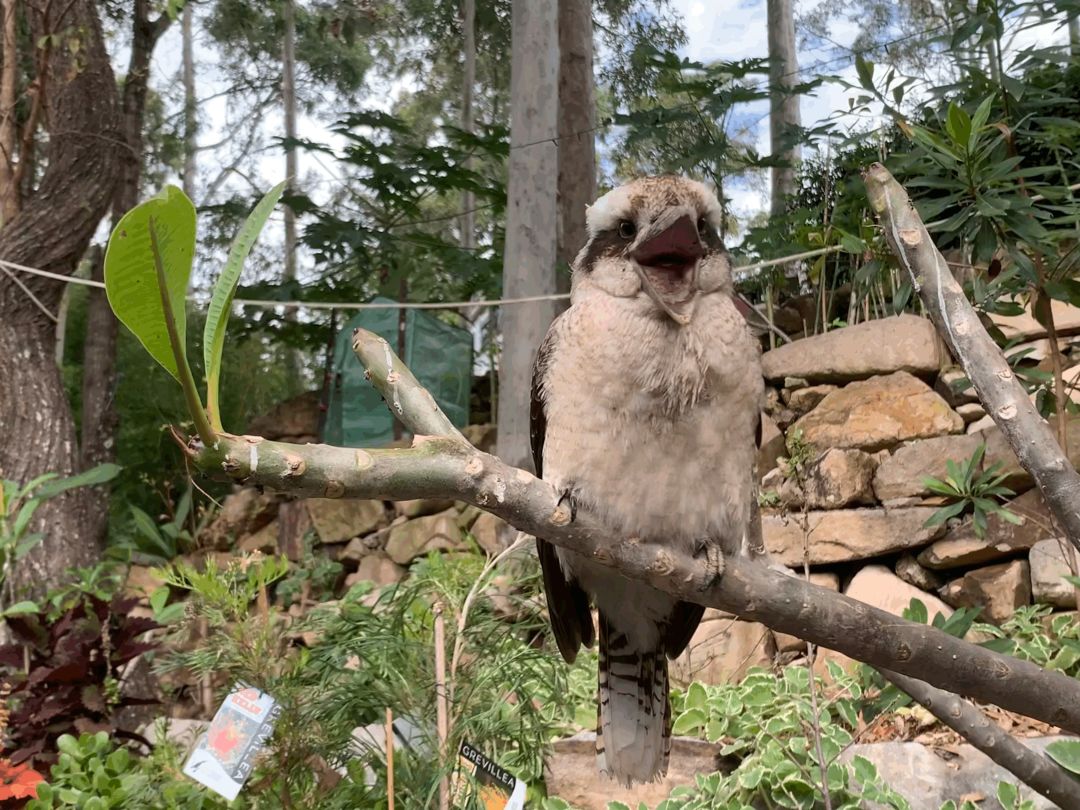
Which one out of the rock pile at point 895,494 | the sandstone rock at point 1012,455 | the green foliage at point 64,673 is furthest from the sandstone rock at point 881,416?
the green foliage at point 64,673

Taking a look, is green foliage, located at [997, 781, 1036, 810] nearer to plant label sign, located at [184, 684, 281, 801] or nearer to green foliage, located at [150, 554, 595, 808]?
green foliage, located at [150, 554, 595, 808]

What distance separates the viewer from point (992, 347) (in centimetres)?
130

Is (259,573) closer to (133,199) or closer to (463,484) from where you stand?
(463,484)

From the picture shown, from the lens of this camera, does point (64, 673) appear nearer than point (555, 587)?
No

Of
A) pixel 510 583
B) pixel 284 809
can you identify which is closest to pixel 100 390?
pixel 510 583

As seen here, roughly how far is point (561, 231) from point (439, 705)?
8.20 feet

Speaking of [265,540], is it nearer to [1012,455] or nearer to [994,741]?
[1012,455]

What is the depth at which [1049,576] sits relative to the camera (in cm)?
298

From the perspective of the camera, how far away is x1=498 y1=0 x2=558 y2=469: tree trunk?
3.75 metres

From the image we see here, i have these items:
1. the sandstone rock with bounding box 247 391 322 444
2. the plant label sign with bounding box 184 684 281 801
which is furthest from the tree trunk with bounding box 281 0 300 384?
the plant label sign with bounding box 184 684 281 801

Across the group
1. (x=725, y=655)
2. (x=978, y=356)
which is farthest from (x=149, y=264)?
(x=725, y=655)

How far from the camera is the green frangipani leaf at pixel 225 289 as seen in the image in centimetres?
68

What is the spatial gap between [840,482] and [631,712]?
1988 mm

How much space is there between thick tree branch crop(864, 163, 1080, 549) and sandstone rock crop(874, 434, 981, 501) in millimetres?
2147
